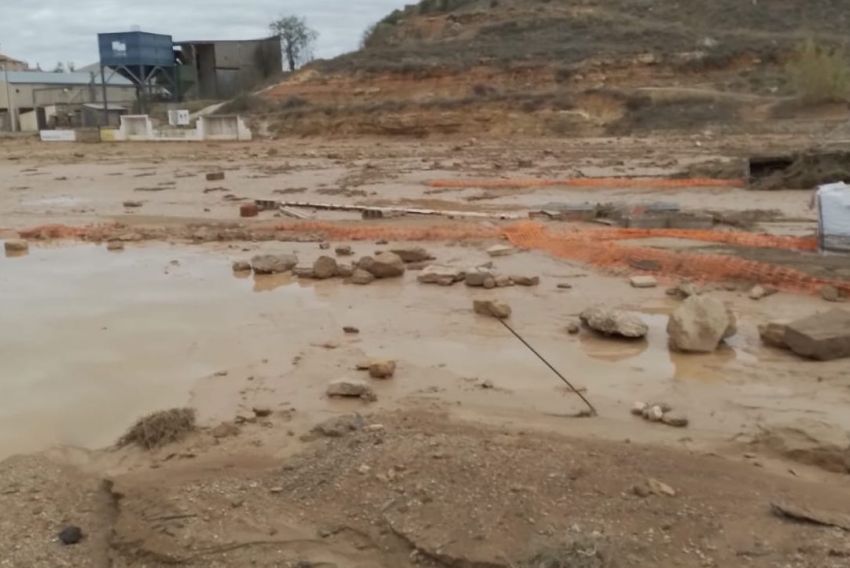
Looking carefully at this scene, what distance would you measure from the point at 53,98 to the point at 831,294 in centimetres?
6406

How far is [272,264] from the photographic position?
Result: 10.2m

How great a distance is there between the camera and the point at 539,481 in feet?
14.3

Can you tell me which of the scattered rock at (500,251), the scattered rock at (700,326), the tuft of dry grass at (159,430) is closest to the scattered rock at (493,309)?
the scattered rock at (700,326)

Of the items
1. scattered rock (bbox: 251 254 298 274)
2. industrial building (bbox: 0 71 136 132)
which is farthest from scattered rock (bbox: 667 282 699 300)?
industrial building (bbox: 0 71 136 132)

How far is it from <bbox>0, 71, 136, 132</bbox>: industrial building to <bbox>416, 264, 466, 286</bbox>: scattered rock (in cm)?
5131

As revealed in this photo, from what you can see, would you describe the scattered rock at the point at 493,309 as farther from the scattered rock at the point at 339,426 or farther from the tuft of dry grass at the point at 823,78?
the tuft of dry grass at the point at 823,78

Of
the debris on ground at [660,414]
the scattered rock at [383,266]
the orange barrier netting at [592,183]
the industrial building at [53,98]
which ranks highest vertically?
the industrial building at [53,98]

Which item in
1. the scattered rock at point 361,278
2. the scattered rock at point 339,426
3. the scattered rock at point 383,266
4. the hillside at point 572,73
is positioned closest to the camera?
the scattered rock at point 339,426

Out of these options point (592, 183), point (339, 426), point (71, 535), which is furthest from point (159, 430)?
point (592, 183)

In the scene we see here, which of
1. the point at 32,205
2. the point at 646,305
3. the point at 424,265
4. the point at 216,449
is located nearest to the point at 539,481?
the point at 216,449

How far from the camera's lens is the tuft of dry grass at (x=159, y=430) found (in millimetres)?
5289

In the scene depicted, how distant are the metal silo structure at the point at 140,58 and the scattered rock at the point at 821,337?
54463 millimetres

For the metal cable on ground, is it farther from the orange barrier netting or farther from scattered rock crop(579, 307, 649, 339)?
the orange barrier netting

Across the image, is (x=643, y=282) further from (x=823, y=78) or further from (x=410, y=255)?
(x=823, y=78)
